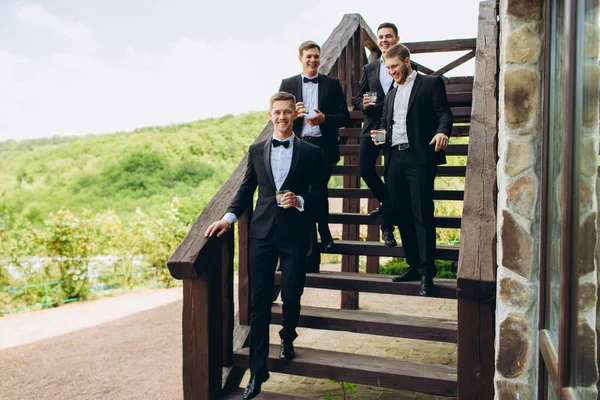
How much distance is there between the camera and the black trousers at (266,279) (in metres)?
3.04

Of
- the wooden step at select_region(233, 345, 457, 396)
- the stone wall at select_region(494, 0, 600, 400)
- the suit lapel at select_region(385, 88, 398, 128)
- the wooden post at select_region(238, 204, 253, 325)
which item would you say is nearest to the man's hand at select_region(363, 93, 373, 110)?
the suit lapel at select_region(385, 88, 398, 128)

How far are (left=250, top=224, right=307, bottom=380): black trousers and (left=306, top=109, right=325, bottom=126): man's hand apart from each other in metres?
1.04

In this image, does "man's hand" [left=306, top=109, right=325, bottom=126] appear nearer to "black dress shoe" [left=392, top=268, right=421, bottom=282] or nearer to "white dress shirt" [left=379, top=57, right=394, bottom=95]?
"white dress shirt" [left=379, top=57, right=394, bottom=95]

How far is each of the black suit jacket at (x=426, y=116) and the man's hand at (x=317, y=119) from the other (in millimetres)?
695

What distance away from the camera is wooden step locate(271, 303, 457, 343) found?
10.5 feet

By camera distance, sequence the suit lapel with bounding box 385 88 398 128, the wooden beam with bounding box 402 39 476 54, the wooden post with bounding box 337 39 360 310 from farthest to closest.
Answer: the wooden beam with bounding box 402 39 476 54 → the wooden post with bounding box 337 39 360 310 → the suit lapel with bounding box 385 88 398 128

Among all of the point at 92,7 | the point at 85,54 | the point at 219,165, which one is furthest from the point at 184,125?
the point at 85,54

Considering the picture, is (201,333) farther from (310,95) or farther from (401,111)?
(310,95)

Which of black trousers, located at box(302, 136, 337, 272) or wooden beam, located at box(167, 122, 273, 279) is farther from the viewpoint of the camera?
black trousers, located at box(302, 136, 337, 272)

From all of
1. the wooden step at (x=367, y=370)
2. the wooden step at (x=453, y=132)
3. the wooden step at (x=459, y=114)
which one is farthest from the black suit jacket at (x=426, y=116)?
the wooden step at (x=459, y=114)

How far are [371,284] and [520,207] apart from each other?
129cm

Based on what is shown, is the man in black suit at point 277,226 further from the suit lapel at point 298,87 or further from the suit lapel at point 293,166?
the suit lapel at point 298,87

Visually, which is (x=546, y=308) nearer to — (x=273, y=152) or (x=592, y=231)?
(x=592, y=231)

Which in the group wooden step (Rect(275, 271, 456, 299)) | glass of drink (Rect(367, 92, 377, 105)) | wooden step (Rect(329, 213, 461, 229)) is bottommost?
wooden step (Rect(275, 271, 456, 299))
